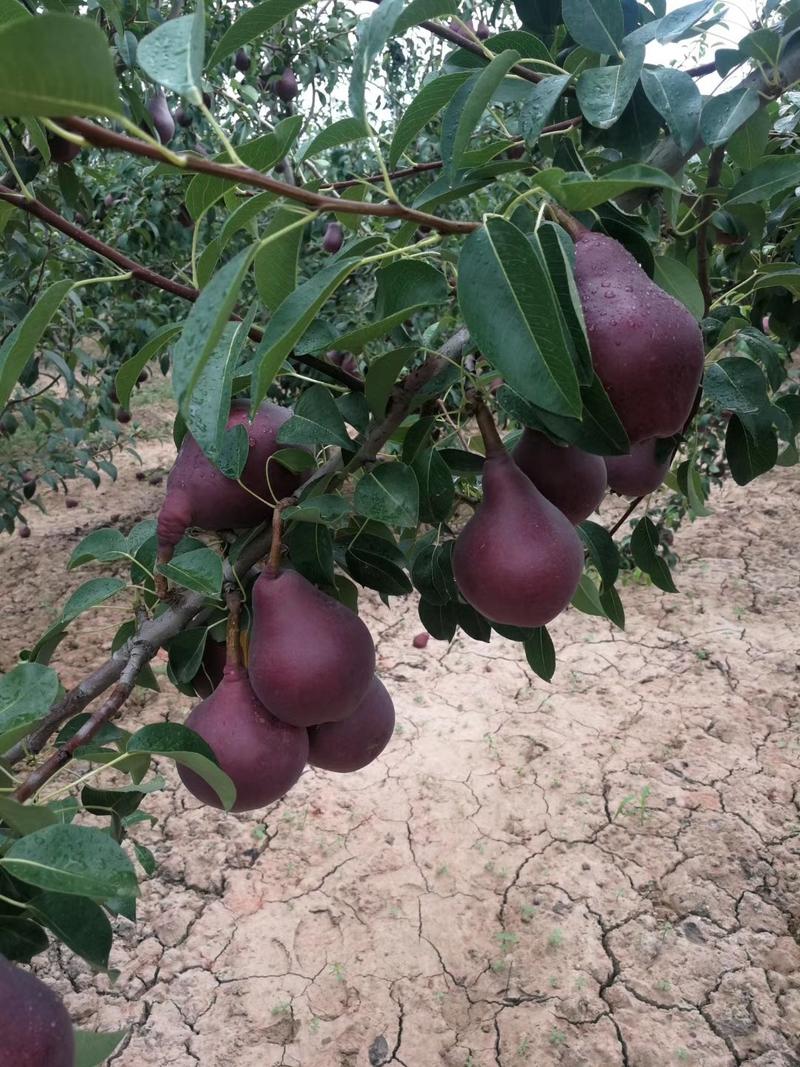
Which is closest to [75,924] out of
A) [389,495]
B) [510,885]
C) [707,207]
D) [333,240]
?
[389,495]

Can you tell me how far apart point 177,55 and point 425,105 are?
8.7 inches

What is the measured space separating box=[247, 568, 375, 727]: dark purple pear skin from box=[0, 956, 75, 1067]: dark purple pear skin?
272mm

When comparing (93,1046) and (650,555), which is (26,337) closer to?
(93,1046)

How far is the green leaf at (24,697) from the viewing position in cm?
62

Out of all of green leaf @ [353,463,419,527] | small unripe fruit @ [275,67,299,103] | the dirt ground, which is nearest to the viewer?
green leaf @ [353,463,419,527]

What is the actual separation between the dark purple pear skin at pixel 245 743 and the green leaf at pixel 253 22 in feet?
1.72

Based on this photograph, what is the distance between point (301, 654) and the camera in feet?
2.39

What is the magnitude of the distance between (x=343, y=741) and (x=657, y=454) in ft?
1.38

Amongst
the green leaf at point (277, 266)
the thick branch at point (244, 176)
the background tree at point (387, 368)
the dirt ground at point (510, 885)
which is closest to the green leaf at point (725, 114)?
the background tree at point (387, 368)

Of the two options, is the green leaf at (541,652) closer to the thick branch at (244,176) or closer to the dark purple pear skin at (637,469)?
the dark purple pear skin at (637,469)

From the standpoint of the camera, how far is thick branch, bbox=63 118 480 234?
1.32ft

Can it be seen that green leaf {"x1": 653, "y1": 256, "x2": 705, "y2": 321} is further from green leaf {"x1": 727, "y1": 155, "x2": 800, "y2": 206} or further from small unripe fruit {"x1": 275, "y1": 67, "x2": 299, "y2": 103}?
small unripe fruit {"x1": 275, "y1": 67, "x2": 299, "y2": 103}

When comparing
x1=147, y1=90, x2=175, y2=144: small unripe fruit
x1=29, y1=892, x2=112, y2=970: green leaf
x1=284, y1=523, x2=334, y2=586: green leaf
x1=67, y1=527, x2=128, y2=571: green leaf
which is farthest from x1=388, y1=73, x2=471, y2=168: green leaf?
x1=147, y1=90, x2=175, y2=144: small unripe fruit

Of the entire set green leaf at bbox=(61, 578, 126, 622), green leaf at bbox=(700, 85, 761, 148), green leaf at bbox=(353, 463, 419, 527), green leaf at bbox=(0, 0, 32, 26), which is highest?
green leaf at bbox=(0, 0, 32, 26)
